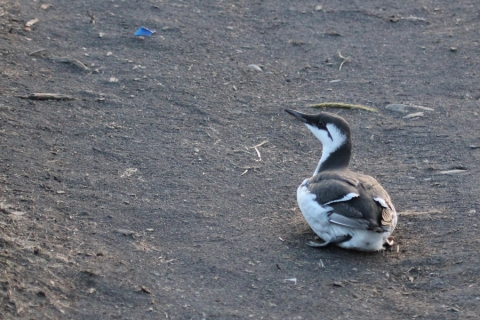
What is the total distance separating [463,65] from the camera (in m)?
9.05

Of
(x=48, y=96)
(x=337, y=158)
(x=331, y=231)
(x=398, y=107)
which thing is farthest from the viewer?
(x=398, y=107)

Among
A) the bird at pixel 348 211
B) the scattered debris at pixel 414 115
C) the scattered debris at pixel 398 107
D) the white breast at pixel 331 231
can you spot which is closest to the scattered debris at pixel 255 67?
the scattered debris at pixel 398 107

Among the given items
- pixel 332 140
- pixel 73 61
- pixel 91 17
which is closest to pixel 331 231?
pixel 332 140

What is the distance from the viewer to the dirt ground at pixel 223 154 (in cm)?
500

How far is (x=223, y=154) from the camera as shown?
23.2 ft

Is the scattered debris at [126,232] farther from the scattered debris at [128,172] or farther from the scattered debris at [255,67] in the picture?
the scattered debris at [255,67]

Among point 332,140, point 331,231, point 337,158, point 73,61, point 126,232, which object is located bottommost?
point 73,61

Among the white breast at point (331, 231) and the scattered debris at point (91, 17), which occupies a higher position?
the white breast at point (331, 231)

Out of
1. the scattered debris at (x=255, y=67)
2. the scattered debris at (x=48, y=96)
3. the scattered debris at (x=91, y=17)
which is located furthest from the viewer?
the scattered debris at (x=91, y=17)

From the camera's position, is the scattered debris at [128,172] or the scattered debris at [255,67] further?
the scattered debris at [255,67]

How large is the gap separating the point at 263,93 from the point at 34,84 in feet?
8.00

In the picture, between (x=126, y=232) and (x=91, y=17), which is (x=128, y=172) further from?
(x=91, y=17)

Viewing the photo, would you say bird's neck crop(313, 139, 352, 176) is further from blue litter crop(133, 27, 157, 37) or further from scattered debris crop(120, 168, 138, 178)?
blue litter crop(133, 27, 157, 37)

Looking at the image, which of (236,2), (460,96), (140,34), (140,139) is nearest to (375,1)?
(236,2)
